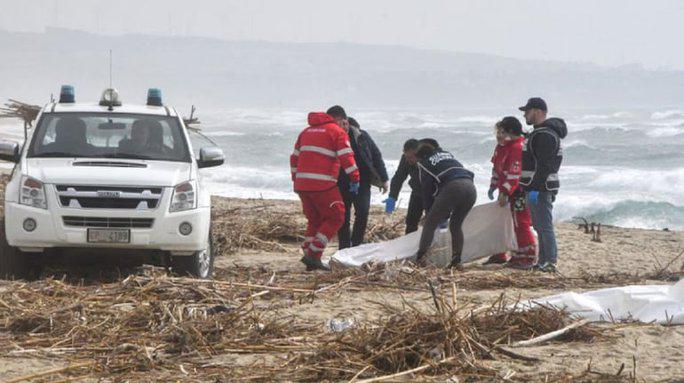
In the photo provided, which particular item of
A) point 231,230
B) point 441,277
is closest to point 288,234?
point 231,230

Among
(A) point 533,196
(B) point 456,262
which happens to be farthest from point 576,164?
(B) point 456,262

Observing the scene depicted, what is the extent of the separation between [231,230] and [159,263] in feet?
9.90

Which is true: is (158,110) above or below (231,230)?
above

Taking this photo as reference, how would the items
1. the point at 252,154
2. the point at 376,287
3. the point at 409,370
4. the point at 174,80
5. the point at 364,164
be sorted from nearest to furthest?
the point at 409,370 → the point at 376,287 → the point at 364,164 → the point at 252,154 → the point at 174,80

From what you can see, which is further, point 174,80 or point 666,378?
point 174,80

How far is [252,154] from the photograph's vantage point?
4259cm

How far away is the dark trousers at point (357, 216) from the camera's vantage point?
12.4 meters

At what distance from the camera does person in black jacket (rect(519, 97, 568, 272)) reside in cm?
1142

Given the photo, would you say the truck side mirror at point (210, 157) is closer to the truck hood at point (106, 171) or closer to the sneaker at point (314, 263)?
the truck hood at point (106, 171)

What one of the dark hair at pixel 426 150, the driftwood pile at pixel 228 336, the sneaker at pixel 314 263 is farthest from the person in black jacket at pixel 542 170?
the driftwood pile at pixel 228 336

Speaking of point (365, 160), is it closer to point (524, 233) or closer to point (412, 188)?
point (412, 188)

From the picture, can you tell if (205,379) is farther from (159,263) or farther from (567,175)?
(567,175)

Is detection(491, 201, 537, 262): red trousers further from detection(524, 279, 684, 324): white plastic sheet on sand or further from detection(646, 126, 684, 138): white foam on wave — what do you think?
detection(646, 126, 684, 138): white foam on wave

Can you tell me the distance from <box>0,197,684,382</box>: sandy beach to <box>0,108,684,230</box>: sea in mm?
3158
